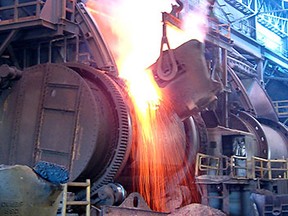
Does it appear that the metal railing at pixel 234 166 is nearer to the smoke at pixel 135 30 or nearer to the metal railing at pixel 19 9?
the smoke at pixel 135 30

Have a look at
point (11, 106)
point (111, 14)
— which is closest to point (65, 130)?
point (11, 106)

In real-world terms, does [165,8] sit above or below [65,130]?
above

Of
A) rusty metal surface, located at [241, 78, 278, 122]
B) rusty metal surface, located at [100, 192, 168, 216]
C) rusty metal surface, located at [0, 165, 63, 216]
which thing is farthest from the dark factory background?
rusty metal surface, located at [0, 165, 63, 216]

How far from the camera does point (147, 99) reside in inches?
351

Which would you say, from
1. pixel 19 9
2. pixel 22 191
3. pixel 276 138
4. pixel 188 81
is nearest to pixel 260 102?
pixel 276 138

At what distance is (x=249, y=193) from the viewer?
8.38 m

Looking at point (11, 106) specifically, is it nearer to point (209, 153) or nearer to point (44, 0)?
point (44, 0)

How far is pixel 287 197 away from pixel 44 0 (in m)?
6.12

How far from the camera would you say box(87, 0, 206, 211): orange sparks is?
8.52 metres

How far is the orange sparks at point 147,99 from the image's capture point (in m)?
8.52

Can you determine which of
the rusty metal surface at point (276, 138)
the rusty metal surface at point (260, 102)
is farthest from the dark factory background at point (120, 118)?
the rusty metal surface at point (260, 102)

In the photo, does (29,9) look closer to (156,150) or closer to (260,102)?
(156,150)

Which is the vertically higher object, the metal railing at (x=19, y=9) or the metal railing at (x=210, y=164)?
the metal railing at (x=19, y=9)

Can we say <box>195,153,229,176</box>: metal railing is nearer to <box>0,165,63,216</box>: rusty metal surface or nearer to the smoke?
the smoke
